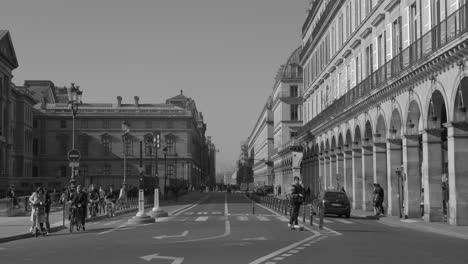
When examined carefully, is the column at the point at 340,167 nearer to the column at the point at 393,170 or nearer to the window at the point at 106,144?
the column at the point at 393,170

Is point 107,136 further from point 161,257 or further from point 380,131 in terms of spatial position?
point 161,257

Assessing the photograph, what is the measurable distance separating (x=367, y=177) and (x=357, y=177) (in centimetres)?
295

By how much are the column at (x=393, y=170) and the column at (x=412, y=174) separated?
108 inches

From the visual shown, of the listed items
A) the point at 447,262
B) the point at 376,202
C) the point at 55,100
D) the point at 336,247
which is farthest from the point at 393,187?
the point at 55,100

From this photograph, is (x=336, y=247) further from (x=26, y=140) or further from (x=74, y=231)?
Answer: (x=26, y=140)

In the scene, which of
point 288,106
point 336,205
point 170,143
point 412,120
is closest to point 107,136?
point 170,143

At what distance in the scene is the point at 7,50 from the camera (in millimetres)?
105500

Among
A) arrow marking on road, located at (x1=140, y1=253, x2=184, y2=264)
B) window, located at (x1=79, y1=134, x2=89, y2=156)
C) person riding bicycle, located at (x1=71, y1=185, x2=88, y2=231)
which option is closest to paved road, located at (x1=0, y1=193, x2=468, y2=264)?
arrow marking on road, located at (x1=140, y1=253, x2=184, y2=264)

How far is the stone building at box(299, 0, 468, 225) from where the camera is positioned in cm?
2975

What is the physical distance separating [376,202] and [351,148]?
1242cm

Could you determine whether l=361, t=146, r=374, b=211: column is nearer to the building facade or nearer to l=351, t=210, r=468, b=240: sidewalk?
l=351, t=210, r=468, b=240: sidewalk

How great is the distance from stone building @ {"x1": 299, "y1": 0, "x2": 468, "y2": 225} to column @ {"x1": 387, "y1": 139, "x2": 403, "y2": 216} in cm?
6

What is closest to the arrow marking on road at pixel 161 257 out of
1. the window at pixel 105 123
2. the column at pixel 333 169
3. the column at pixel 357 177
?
the column at pixel 357 177

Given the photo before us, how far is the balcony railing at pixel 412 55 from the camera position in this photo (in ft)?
91.6
